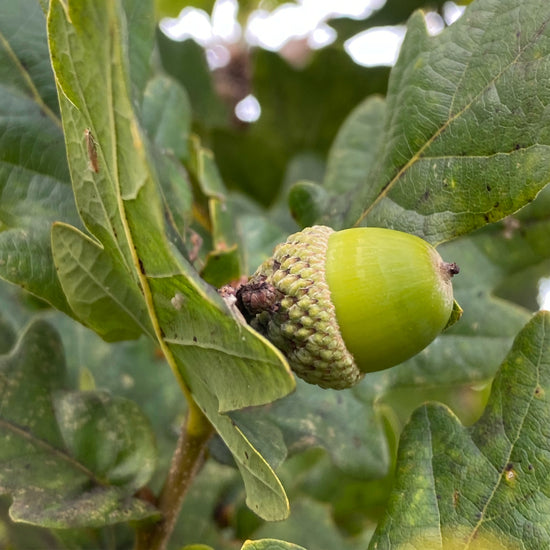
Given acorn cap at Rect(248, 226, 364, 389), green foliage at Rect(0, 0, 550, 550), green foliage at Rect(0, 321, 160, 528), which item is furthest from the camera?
green foliage at Rect(0, 321, 160, 528)

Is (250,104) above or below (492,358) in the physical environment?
above

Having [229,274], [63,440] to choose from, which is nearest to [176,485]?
[63,440]

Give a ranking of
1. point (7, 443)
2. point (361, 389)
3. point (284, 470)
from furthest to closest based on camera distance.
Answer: point (284, 470) < point (361, 389) < point (7, 443)

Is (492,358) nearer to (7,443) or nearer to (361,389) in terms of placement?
(361,389)

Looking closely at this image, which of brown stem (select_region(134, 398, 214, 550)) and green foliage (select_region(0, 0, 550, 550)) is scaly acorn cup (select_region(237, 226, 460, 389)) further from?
brown stem (select_region(134, 398, 214, 550))

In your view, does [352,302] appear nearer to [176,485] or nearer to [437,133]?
[437,133]

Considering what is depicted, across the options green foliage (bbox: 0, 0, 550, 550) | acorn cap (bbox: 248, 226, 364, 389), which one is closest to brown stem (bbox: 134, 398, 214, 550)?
green foliage (bbox: 0, 0, 550, 550)

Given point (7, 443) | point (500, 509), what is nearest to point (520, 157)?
point (500, 509)
